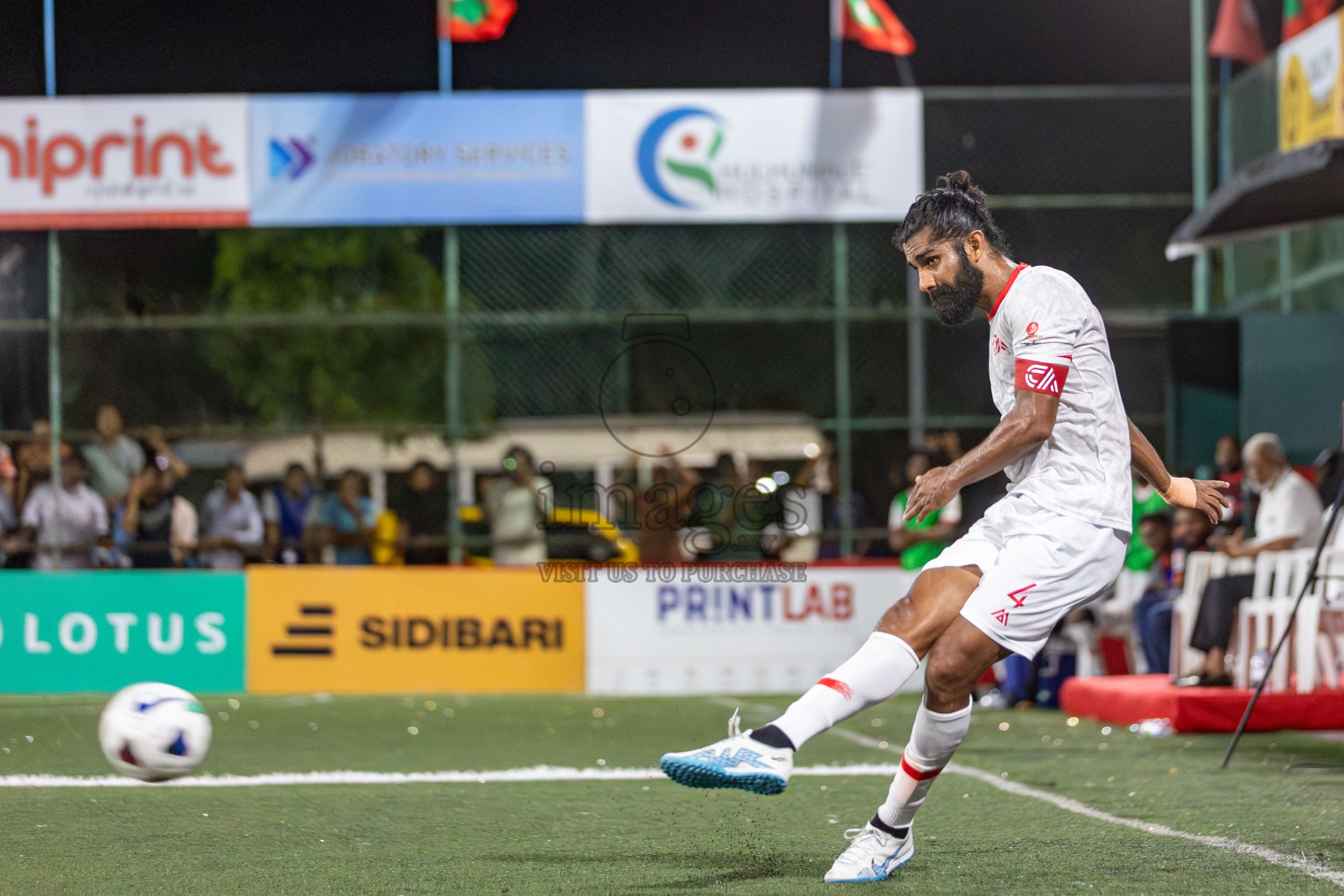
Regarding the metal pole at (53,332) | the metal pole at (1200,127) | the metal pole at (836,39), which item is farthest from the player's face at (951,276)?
the metal pole at (836,39)

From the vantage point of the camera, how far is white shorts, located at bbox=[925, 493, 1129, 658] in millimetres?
4637

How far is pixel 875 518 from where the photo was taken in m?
14.9

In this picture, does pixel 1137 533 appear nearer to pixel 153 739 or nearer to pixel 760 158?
pixel 760 158

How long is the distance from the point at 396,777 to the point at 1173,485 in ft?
13.2

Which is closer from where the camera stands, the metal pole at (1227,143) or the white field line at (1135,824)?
the white field line at (1135,824)

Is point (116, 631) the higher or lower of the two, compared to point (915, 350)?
lower

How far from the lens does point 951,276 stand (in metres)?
4.85

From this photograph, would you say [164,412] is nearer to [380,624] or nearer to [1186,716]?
[380,624]

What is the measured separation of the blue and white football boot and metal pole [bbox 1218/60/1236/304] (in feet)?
42.8

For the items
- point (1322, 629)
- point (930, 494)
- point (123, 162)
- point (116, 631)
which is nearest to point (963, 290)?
point (930, 494)

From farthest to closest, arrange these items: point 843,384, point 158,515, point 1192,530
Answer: point 843,384, point 158,515, point 1192,530

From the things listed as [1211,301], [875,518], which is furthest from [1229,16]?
Answer: [875,518]

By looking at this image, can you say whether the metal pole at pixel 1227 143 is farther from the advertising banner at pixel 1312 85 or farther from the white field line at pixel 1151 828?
the white field line at pixel 1151 828

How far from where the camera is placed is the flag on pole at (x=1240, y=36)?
642 inches
